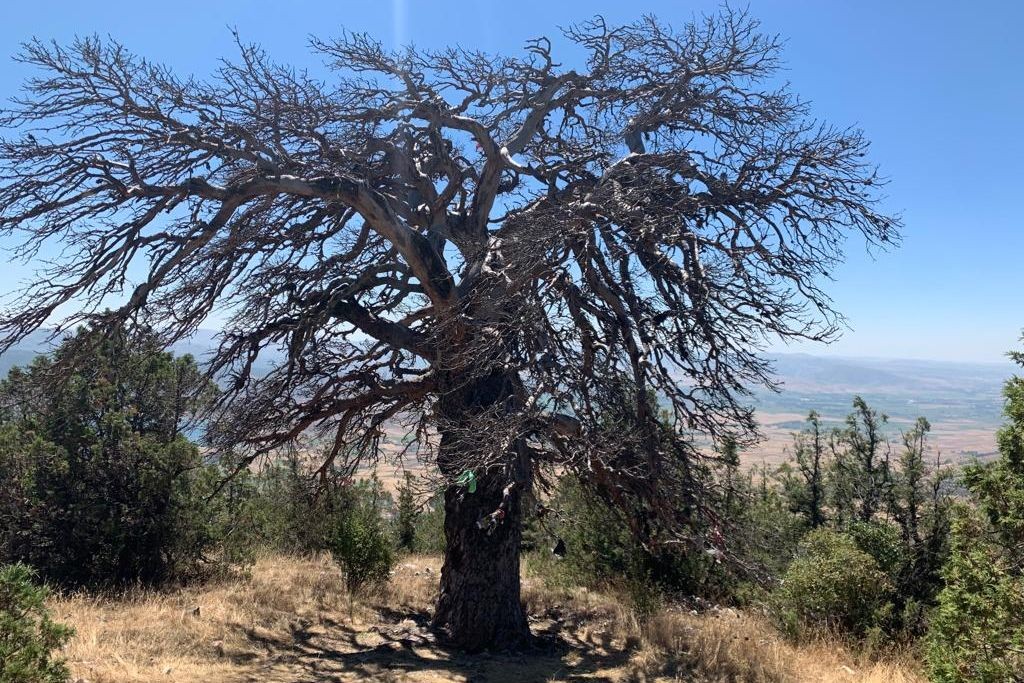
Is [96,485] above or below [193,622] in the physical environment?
above

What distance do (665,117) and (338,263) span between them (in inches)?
174

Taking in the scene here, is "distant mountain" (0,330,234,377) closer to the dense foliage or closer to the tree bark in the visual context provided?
the tree bark

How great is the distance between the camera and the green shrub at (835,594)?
802cm

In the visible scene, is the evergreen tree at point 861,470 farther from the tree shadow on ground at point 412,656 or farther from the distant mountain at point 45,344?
the distant mountain at point 45,344

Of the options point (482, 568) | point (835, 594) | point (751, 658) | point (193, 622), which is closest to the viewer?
point (751, 658)

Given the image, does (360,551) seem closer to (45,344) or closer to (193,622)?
(193,622)

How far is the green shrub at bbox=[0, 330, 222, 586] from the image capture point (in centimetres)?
938

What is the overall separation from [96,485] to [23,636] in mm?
6405

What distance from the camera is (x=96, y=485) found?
9.62 meters

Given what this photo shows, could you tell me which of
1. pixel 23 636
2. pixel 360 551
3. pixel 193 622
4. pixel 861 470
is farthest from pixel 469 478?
pixel 861 470

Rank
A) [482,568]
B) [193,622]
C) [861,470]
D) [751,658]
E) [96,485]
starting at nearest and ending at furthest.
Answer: [751,658]
[482,568]
[193,622]
[96,485]
[861,470]

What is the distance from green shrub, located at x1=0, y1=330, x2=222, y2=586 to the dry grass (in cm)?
96

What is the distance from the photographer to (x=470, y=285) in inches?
295

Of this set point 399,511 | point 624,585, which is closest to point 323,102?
point 624,585
